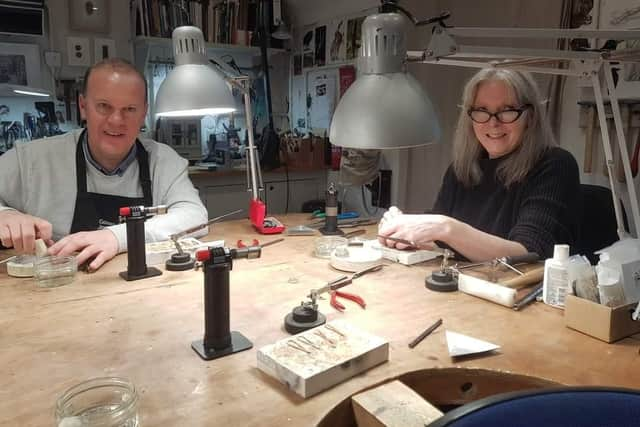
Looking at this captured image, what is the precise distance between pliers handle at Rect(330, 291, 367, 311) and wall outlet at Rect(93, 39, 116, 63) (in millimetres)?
3139

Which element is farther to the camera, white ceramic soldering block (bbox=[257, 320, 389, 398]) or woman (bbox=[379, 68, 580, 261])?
woman (bbox=[379, 68, 580, 261])

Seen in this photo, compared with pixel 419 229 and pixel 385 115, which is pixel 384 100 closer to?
pixel 385 115

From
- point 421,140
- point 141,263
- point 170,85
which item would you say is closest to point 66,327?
point 141,263

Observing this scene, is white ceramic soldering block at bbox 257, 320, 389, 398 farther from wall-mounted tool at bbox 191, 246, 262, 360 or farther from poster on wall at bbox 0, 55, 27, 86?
poster on wall at bbox 0, 55, 27, 86

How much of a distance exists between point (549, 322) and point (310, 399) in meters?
0.56

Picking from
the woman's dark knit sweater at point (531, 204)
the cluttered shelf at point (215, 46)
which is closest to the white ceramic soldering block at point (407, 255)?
the woman's dark knit sweater at point (531, 204)

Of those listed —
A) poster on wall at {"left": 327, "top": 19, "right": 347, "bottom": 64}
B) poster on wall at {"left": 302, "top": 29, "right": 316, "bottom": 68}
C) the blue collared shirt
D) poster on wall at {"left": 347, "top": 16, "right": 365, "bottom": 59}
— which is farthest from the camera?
poster on wall at {"left": 302, "top": 29, "right": 316, "bottom": 68}

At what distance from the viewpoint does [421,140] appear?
1.08m

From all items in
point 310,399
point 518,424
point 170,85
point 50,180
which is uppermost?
point 170,85

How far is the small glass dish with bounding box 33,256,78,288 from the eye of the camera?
127cm

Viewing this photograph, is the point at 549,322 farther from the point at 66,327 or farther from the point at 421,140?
the point at 66,327

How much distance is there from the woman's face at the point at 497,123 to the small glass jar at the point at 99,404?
4.81 ft

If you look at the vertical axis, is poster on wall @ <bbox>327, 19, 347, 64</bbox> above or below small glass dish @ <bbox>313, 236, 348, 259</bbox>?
above

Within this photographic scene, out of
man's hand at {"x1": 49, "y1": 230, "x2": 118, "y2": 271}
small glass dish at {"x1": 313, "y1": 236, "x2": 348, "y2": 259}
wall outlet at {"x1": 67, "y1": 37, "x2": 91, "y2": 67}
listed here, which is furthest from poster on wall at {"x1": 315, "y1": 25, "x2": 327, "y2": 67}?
man's hand at {"x1": 49, "y1": 230, "x2": 118, "y2": 271}
